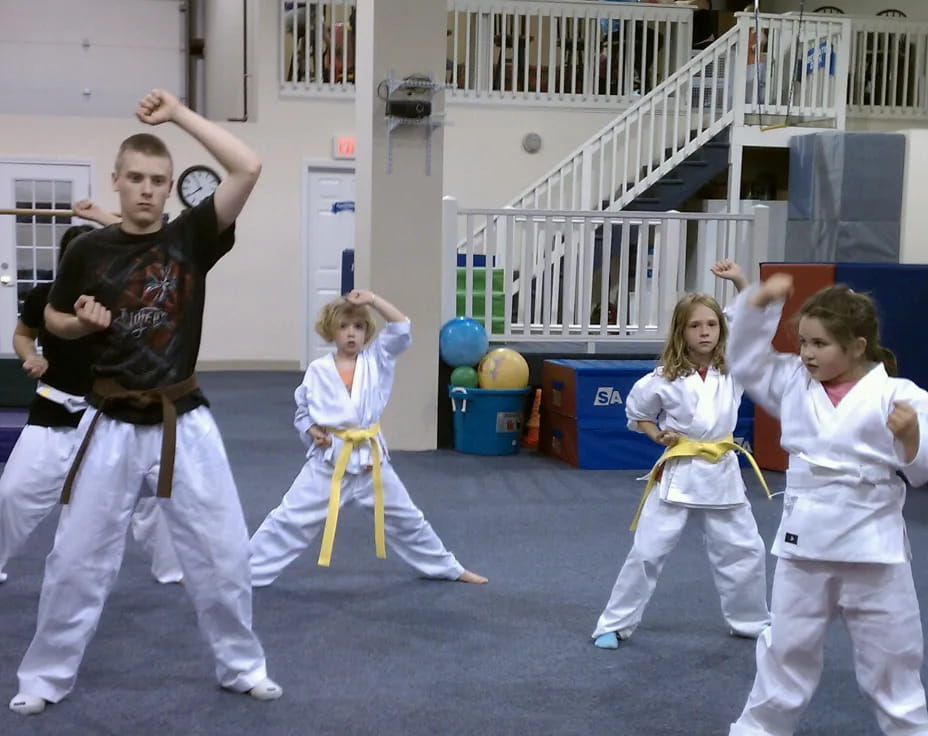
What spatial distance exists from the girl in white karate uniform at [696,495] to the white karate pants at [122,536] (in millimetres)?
1194

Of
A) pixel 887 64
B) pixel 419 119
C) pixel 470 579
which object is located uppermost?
pixel 887 64

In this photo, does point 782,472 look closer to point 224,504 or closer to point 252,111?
point 224,504

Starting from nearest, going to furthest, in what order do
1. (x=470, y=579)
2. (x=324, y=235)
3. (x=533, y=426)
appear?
(x=470, y=579), (x=533, y=426), (x=324, y=235)

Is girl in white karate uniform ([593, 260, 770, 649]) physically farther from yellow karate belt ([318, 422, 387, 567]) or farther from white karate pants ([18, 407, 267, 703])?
white karate pants ([18, 407, 267, 703])

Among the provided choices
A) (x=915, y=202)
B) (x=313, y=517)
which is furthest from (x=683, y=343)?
(x=915, y=202)

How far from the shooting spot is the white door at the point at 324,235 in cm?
1105

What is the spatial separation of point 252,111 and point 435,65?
4964mm

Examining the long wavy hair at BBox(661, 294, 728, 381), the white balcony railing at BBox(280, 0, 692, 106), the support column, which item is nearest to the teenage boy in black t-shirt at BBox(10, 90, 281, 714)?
the long wavy hair at BBox(661, 294, 728, 381)

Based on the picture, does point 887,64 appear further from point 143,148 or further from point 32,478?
point 143,148

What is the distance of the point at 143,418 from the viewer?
2658 mm

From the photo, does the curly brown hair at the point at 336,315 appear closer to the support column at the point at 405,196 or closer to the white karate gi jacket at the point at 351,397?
the white karate gi jacket at the point at 351,397

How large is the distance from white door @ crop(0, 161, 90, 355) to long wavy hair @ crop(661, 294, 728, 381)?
27.9 feet

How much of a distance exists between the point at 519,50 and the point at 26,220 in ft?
17.2

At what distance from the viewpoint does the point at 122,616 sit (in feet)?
11.4
